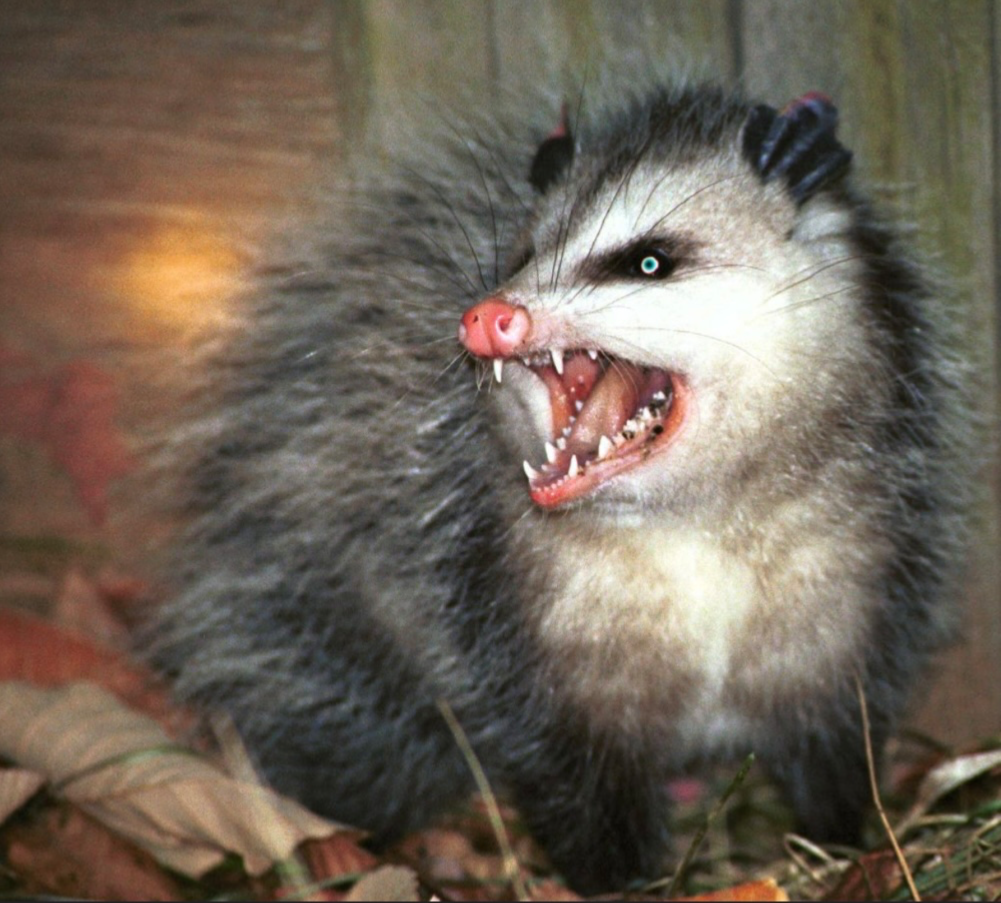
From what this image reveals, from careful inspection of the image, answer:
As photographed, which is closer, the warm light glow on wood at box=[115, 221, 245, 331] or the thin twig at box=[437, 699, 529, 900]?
the thin twig at box=[437, 699, 529, 900]

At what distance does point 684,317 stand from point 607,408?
16 cm

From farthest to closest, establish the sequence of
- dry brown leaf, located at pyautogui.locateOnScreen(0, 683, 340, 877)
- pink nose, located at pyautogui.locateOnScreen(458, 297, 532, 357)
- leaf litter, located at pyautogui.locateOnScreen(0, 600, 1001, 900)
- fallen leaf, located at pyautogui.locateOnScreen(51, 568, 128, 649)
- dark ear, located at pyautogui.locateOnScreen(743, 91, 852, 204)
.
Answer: fallen leaf, located at pyautogui.locateOnScreen(51, 568, 128, 649)
dry brown leaf, located at pyautogui.locateOnScreen(0, 683, 340, 877)
leaf litter, located at pyautogui.locateOnScreen(0, 600, 1001, 900)
dark ear, located at pyautogui.locateOnScreen(743, 91, 852, 204)
pink nose, located at pyautogui.locateOnScreen(458, 297, 532, 357)

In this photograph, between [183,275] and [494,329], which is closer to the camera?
[494,329]

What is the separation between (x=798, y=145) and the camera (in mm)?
1605

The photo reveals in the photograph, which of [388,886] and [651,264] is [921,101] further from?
[388,886]

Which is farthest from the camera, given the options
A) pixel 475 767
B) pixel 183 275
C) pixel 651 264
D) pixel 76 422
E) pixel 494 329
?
pixel 76 422

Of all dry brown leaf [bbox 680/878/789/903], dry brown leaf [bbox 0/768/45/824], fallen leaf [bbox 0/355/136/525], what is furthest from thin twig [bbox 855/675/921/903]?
fallen leaf [bbox 0/355/136/525]

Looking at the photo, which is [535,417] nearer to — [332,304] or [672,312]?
[672,312]

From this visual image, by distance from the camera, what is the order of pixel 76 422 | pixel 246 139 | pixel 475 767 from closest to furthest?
pixel 475 767 → pixel 246 139 → pixel 76 422

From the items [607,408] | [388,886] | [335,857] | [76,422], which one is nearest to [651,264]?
[607,408]

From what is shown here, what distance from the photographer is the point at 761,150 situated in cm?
163

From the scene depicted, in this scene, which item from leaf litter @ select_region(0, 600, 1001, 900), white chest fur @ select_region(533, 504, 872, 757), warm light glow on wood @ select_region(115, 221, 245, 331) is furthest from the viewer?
warm light glow on wood @ select_region(115, 221, 245, 331)

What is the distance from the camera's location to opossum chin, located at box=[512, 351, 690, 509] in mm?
1539

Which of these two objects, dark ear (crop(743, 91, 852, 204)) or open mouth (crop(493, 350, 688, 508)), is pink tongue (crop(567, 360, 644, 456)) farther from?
dark ear (crop(743, 91, 852, 204))
